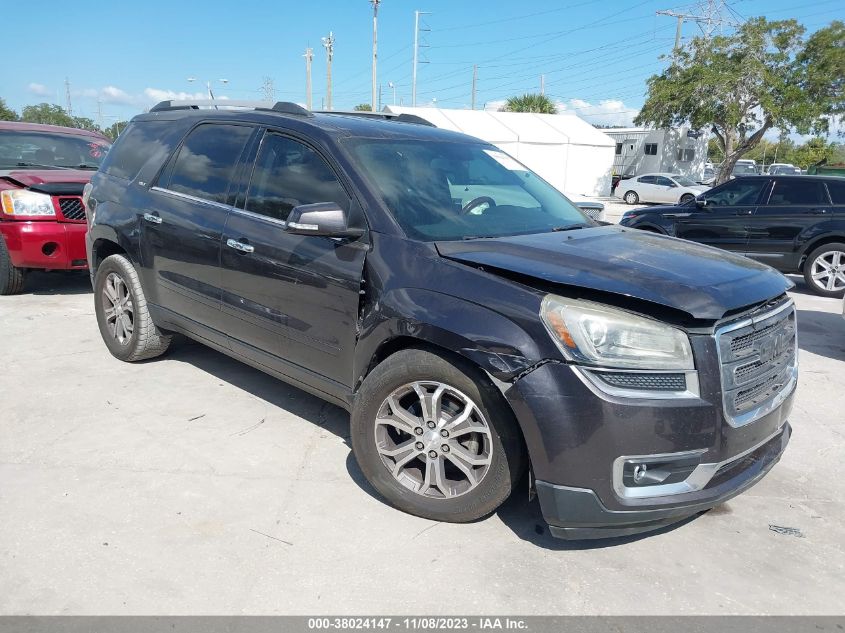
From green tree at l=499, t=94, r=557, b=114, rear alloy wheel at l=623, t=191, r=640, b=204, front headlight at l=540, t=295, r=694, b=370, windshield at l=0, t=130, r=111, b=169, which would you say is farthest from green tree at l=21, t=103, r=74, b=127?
front headlight at l=540, t=295, r=694, b=370

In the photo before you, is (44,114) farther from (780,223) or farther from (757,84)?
(780,223)

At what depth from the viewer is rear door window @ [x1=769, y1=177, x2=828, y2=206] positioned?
30.6 feet

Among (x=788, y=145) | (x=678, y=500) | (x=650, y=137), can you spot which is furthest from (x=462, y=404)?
(x=788, y=145)

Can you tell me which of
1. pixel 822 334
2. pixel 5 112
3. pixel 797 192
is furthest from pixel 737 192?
pixel 5 112

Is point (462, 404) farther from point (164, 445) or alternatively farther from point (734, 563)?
point (164, 445)

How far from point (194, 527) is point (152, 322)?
2262 millimetres

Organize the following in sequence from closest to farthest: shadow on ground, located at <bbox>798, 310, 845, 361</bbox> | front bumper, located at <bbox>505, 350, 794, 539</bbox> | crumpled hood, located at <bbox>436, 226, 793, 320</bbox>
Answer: front bumper, located at <bbox>505, 350, 794, 539</bbox>
crumpled hood, located at <bbox>436, 226, 793, 320</bbox>
shadow on ground, located at <bbox>798, 310, 845, 361</bbox>

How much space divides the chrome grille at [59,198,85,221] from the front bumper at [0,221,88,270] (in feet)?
0.28

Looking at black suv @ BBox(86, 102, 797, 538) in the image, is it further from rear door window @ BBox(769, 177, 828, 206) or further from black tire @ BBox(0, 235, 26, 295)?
rear door window @ BBox(769, 177, 828, 206)

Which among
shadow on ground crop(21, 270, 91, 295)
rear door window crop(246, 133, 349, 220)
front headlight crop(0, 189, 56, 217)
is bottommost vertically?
shadow on ground crop(21, 270, 91, 295)

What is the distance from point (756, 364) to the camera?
275cm

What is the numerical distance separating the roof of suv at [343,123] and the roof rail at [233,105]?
35 millimetres

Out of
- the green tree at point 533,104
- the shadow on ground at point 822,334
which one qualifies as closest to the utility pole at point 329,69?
the green tree at point 533,104

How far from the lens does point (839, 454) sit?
3973mm
